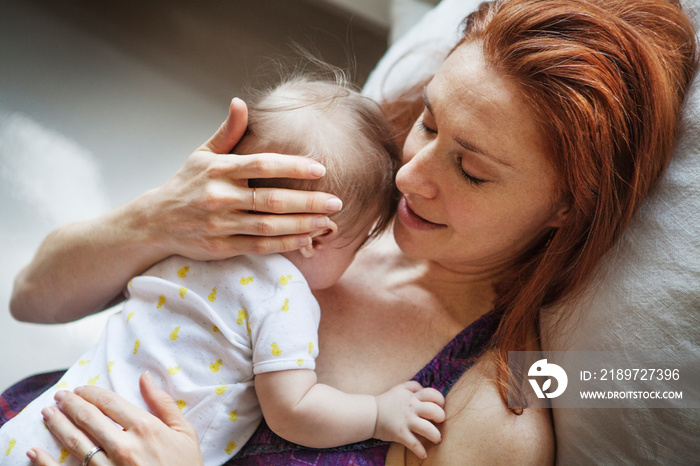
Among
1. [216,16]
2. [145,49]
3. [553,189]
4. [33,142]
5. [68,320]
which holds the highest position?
[216,16]

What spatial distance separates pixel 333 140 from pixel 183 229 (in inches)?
12.3

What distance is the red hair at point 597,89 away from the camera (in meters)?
0.86

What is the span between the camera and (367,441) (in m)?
1.02

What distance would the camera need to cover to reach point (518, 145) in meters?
0.88

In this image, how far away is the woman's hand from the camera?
0.88 metres

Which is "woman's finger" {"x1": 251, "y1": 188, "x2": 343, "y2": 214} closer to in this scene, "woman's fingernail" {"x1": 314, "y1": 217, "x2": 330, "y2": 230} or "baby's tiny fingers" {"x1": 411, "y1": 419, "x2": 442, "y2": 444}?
"woman's fingernail" {"x1": 314, "y1": 217, "x2": 330, "y2": 230}

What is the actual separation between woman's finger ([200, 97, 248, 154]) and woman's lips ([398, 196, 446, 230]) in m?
0.34

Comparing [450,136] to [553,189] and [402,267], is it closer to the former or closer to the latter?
Answer: [553,189]

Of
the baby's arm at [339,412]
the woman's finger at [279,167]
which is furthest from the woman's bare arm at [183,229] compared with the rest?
the baby's arm at [339,412]

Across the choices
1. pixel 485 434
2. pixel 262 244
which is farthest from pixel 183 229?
pixel 485 434

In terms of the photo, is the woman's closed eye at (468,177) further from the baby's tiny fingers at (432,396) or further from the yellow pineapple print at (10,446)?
the yellow pineapple print at (10,446)

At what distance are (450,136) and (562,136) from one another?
177mm

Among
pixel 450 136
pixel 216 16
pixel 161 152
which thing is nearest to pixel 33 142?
pixel 161 152

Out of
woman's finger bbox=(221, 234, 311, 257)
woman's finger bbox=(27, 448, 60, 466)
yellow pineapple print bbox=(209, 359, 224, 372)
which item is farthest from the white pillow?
woman's finger bbox=(27, 448, 60, 466)
